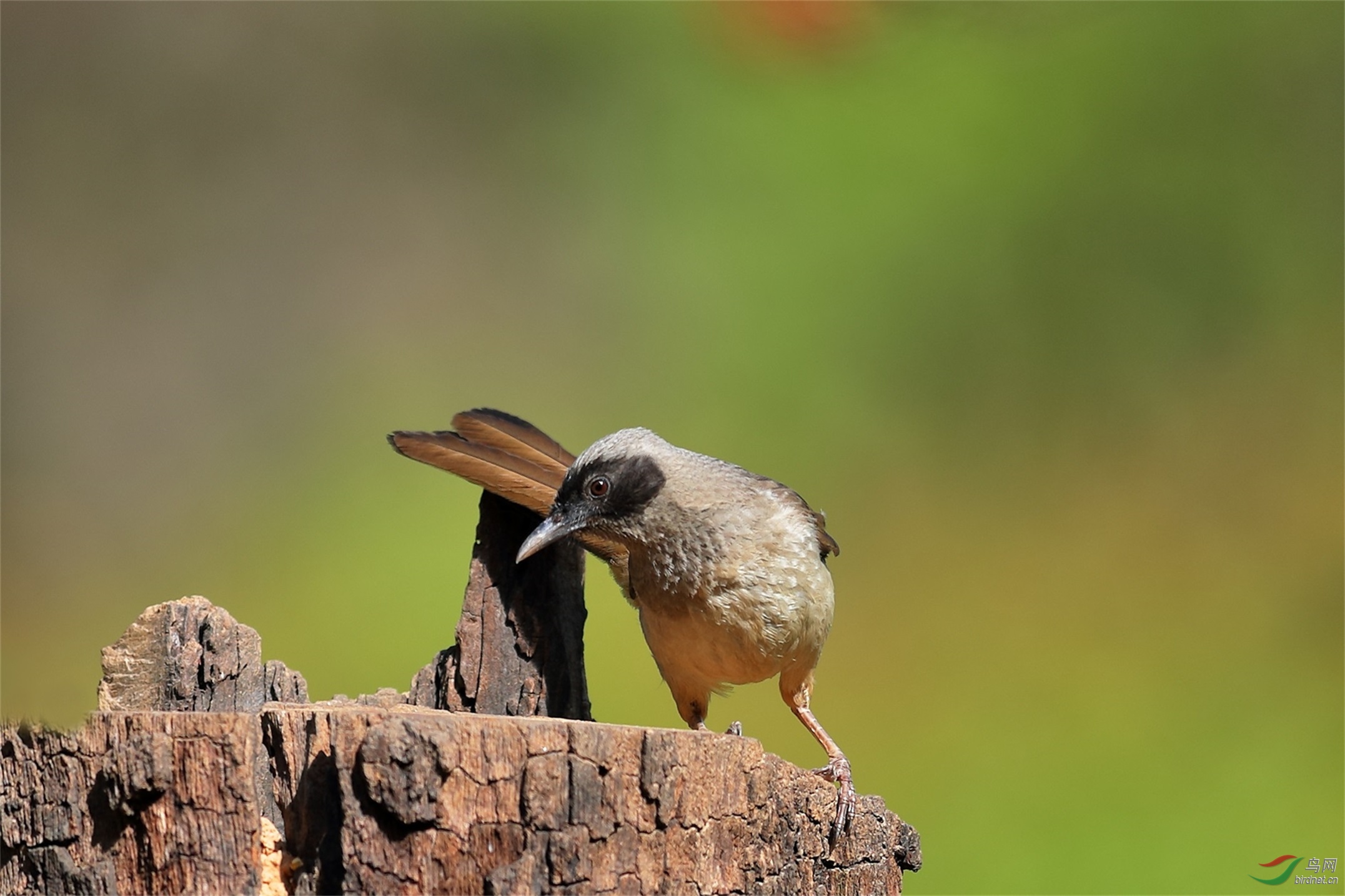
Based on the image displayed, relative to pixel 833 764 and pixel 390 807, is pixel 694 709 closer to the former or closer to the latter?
pixel 833 764

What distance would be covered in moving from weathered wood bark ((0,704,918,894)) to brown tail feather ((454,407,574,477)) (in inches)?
59.3

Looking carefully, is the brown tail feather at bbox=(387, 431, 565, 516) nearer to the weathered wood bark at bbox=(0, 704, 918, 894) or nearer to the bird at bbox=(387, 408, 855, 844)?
the bird at bbox=(387, 408, 855, 844)

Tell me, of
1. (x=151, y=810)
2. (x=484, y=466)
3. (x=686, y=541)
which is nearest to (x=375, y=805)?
(x=151, y=810)

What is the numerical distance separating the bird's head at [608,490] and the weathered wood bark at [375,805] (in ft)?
3.76

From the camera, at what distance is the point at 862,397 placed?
5.92m

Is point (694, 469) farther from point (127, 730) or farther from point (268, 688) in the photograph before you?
point (127, 730)

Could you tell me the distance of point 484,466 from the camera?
3742mm

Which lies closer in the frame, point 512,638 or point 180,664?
point 180,664

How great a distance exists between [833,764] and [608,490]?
111cm

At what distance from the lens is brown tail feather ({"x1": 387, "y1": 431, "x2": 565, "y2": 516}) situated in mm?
3723

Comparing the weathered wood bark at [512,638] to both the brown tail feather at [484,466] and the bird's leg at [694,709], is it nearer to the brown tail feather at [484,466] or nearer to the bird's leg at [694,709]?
the brown tail feather at [484,466]

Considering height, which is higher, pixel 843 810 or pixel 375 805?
pixel 375 805

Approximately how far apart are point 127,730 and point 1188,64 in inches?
227

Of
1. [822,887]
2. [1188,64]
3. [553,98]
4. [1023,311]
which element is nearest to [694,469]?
[822,887]
